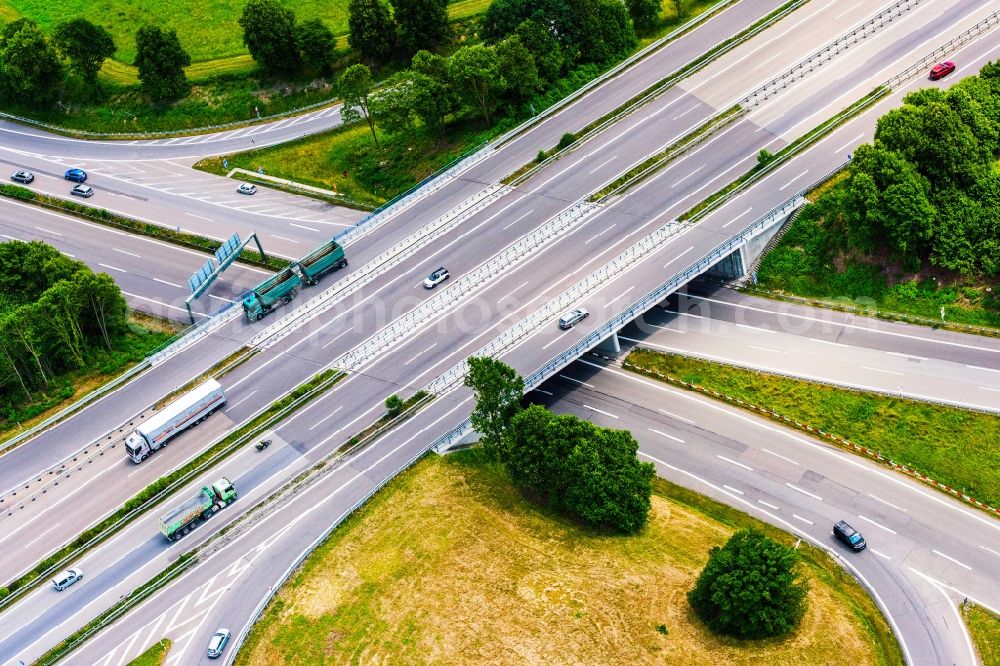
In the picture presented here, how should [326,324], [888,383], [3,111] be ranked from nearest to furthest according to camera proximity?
[888,383], [326,324], [3,111]

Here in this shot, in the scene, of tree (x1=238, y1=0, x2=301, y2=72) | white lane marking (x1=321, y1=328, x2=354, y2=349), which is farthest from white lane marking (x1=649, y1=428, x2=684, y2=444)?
tree (x1=238, y1=0, x2=301, y2=72)

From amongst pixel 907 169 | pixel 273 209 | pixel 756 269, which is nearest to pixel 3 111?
pixel 273 209

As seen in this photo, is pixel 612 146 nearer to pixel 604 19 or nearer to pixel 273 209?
pixel 604 19

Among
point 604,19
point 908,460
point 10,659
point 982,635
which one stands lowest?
point 982,635

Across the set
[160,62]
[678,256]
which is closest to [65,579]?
[678,256]

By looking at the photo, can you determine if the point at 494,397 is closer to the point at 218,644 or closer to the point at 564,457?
the point at 564,457

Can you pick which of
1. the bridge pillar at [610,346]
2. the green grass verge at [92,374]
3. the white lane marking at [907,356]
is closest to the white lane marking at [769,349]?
the white lane marking at [907,356]

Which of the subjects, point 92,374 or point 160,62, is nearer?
point 92,374
